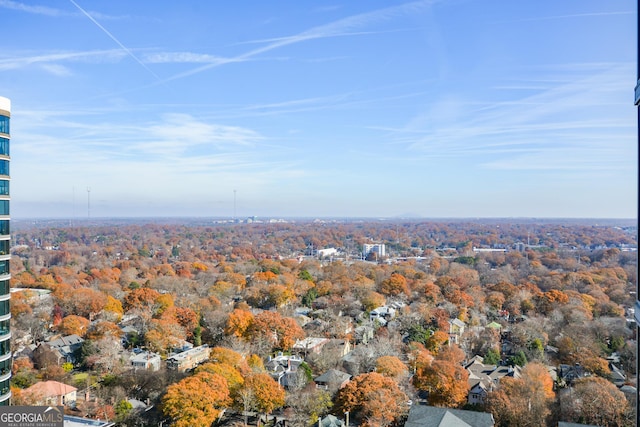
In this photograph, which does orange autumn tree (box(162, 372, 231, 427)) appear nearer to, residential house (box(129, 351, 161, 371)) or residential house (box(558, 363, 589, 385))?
residential house (box(129, 351, 161, 371))

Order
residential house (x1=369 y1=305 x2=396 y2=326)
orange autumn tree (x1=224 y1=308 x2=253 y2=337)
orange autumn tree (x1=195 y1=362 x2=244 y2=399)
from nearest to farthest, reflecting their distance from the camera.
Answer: orange autumn tree (x1=195 y1=362 x2=244 y2=399) → orange autumn tree (x1=224 y1=308 x2=253 y2=337) → residential house (x1=369 y1=305 x2=396 y2=326)

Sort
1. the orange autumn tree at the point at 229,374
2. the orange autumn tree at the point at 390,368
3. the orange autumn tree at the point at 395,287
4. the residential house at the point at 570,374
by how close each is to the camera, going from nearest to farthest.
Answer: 1. the orange autumn tree at the point at 229,374
2. the orange autumn tree at the point at 390,368
3. the residential house at the point at 570,374
4. the orange autumn tree at the point at 395,287

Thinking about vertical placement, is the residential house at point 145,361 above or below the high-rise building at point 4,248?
below

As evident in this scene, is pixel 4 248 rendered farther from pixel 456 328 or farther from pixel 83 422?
pixel 456 328

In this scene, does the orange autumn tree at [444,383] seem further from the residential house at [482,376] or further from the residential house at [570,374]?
the residential house at [570,374]

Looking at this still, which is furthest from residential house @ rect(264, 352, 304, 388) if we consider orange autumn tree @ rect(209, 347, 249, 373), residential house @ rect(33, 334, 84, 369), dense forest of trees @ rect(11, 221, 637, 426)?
residential house @ rect(33, 334, 84, 369)

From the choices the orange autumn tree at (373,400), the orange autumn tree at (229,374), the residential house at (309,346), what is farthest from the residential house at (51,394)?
the residential house at (309,346)
